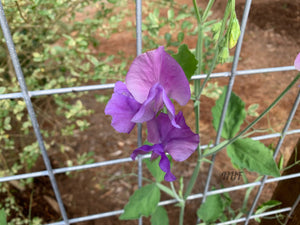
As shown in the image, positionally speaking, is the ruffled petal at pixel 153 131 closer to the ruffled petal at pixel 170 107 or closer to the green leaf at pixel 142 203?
the ruffled petal at pixel 170 107

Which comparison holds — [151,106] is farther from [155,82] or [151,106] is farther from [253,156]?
[253,156]

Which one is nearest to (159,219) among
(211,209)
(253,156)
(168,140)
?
(211,209)

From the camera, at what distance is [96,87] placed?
0.69m

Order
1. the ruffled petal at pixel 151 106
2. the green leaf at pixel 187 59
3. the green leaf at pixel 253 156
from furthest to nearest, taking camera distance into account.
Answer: the green leaf at pixel 253 156, the green leaf at pixel 187 59, the ruffled petal at pixel 151 106

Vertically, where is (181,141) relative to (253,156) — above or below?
above

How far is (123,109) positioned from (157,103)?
69 mm

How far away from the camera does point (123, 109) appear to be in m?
0.52

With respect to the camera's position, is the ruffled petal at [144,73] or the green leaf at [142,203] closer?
the ruffled petal at [144,73]

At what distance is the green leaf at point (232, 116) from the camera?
933 millimetres

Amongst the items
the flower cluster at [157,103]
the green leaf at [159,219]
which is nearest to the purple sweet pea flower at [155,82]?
the flower cluster at [157,103]

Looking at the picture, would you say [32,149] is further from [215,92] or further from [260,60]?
[260,60]

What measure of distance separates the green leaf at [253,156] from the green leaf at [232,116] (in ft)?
0.24

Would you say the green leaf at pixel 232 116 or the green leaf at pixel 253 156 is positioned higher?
the green leaf at pixel 232 116

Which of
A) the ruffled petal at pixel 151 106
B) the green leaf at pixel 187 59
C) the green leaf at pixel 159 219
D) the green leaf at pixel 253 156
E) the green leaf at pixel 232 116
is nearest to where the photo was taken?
the ruffled petal at pixel 151 106
